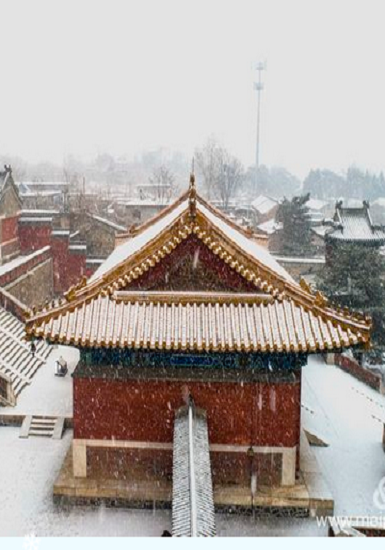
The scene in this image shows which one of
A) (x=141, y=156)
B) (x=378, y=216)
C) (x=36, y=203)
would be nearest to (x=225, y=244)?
(x=36, y=203)

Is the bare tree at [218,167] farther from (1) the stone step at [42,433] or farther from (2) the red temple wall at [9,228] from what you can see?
(1) the stone step at [42,433]

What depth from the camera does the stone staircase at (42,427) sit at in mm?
12867

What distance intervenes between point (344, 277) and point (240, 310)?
1279cm

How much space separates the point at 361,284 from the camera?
21.3 meters

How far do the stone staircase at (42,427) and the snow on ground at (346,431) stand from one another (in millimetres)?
5347

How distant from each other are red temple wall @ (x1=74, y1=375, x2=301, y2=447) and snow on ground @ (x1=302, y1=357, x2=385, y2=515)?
1616 millimetres

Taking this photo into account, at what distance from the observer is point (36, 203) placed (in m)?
44.2

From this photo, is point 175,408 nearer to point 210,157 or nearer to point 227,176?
point 210,157

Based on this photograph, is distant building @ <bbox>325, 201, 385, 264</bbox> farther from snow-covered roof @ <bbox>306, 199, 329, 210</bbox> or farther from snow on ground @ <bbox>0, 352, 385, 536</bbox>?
snow-covered roof @ <bbox>306, 199, 329, 210</bbox>

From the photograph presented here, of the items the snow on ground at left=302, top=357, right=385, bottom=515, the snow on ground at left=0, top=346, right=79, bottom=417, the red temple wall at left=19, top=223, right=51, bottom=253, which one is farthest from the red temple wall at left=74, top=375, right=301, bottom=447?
the red temple wall at left=19, top=223, right=51, bottom=253

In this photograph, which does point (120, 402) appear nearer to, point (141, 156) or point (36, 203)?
point (36, 203)

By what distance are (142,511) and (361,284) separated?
541 inches
